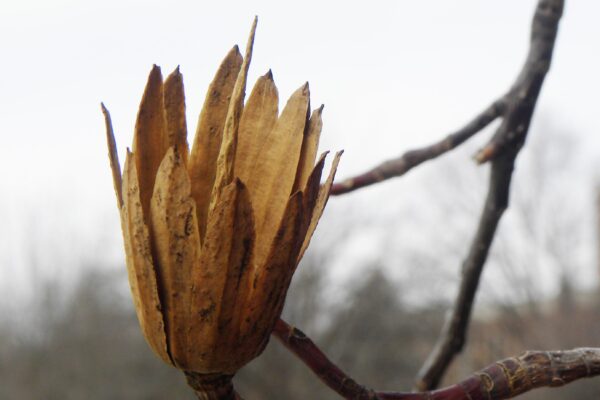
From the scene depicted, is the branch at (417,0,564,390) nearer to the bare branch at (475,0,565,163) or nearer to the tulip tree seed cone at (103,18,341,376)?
the bare branch at (475,0,565,163)

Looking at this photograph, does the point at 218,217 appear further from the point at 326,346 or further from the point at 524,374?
the point at 326,346

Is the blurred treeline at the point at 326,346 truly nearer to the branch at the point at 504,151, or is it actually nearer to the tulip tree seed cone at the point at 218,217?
the branch at the point at 504,151

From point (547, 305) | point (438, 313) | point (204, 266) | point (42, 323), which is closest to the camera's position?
point (204, 266)

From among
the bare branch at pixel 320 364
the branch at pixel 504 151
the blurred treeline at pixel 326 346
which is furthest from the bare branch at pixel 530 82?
the blurred treeline at pixel 326 346

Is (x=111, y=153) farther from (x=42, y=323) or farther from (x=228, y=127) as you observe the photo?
(x=42, y=323)

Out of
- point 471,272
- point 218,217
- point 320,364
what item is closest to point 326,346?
point 471,272

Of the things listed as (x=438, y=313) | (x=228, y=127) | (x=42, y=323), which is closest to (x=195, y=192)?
(x=228, y=127)
